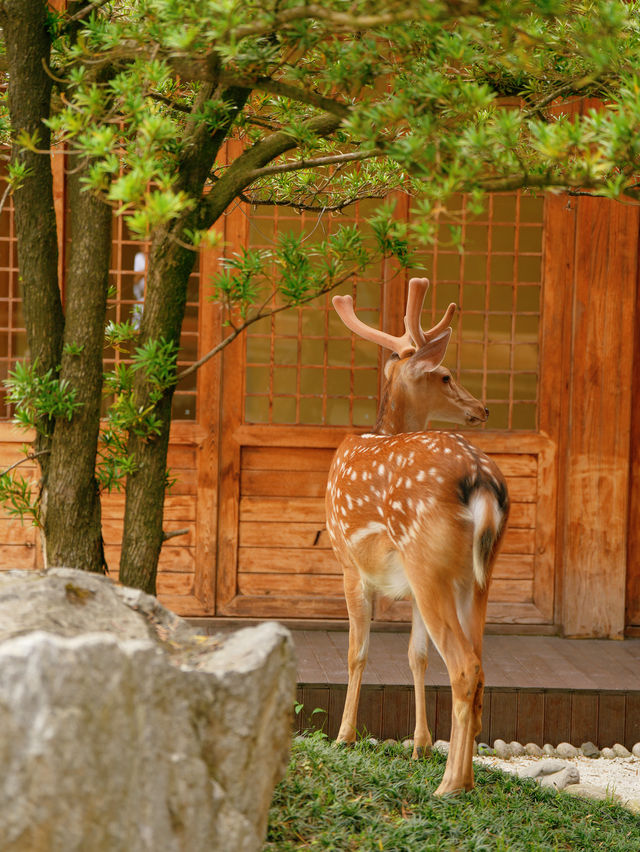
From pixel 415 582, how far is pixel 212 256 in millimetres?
3113

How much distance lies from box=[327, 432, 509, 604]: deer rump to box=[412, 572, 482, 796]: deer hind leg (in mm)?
54

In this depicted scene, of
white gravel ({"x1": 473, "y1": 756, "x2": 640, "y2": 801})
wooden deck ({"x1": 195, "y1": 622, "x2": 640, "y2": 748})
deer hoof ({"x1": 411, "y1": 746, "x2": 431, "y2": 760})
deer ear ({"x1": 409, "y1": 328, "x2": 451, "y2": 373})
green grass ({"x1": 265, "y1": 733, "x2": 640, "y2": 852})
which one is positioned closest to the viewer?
green grass ({"x1": 265, "y1": 733, "x2": 640, "y2": 852})

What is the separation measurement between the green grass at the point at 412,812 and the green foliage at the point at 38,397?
1292 mm

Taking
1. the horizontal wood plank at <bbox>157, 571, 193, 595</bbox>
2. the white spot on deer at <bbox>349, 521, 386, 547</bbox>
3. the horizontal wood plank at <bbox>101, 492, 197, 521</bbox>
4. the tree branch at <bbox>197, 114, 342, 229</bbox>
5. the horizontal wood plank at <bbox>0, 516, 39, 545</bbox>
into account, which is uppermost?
the tree branch at <bbox>197, 114, 342, 229</bbox>

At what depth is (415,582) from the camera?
3.56m

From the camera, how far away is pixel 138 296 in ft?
20.7

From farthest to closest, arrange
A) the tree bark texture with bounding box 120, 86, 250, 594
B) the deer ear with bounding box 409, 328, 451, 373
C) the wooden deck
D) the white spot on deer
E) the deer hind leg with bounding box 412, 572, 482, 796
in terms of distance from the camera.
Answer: the wooden deck < the deer ear with bounding box 409, 328, 451, 373 < the white spot on deer < the deer hind leg with bounding box 412, 572, 482, 796 < the tree bark texture with bounding box 120, 86, 250, 594

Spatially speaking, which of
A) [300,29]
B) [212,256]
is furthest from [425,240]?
[212,256]

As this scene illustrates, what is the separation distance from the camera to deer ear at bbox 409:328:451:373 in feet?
13.8

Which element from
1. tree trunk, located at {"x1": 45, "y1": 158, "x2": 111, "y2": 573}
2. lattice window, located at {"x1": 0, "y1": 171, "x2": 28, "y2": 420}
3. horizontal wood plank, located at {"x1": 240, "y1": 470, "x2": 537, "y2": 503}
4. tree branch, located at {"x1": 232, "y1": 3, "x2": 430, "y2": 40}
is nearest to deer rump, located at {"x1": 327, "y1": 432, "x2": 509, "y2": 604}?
tree trunk, located at {"x1": 45, "y1": 158, "x2": 111, "y2": 573}

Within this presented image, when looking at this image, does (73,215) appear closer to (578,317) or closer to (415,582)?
(415,582)

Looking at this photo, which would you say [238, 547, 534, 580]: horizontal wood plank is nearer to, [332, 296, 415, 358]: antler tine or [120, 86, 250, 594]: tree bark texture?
[332, 296, 415, 358]: antler tine

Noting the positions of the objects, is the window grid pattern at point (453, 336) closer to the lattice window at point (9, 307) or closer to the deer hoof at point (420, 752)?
the lattice window at point (9, 307)

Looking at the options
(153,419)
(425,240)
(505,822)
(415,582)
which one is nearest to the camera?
(425,240)
